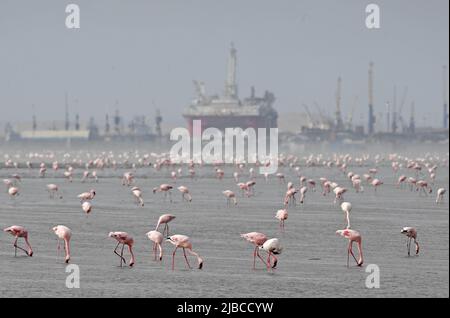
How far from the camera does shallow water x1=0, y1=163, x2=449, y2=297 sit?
53.6ft

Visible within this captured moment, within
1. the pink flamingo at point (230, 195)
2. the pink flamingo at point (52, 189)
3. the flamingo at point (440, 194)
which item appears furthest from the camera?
the pink flamingo at point (52, 189)

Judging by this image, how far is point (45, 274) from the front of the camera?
17562 mm

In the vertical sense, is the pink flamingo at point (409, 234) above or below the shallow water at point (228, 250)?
above

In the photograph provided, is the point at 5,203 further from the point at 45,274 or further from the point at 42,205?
the point at 45,274

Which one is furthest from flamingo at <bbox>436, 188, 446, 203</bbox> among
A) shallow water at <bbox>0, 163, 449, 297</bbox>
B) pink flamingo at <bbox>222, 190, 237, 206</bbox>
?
pink flamingo at <bbox>222, 190, 237, 206</bbox>

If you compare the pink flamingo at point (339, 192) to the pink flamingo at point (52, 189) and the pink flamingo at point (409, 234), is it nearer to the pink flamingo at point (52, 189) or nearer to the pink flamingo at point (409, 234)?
the pink flamingo at point (52, 189)

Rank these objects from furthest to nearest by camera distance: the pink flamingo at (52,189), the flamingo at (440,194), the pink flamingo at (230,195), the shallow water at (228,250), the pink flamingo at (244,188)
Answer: the pink flamingo at (244,188) → the pink flamingo at (52,189) → the flamingo at (440,194) → the pink flamingo at (230,195) → the shallow water at (228,250)

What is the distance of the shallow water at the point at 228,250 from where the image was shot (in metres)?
16.3

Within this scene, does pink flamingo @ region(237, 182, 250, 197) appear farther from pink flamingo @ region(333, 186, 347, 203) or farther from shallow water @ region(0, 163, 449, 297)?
pink flamingo @ region(333, 186, 347, 203)

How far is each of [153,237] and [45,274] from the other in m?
2.32

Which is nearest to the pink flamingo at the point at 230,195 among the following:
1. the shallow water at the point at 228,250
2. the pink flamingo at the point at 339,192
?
the shallow water at the point at 228,250

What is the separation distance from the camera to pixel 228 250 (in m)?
21.1

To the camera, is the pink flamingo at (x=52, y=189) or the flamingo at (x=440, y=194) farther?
the pink flamingo at (x=52, y=189)
